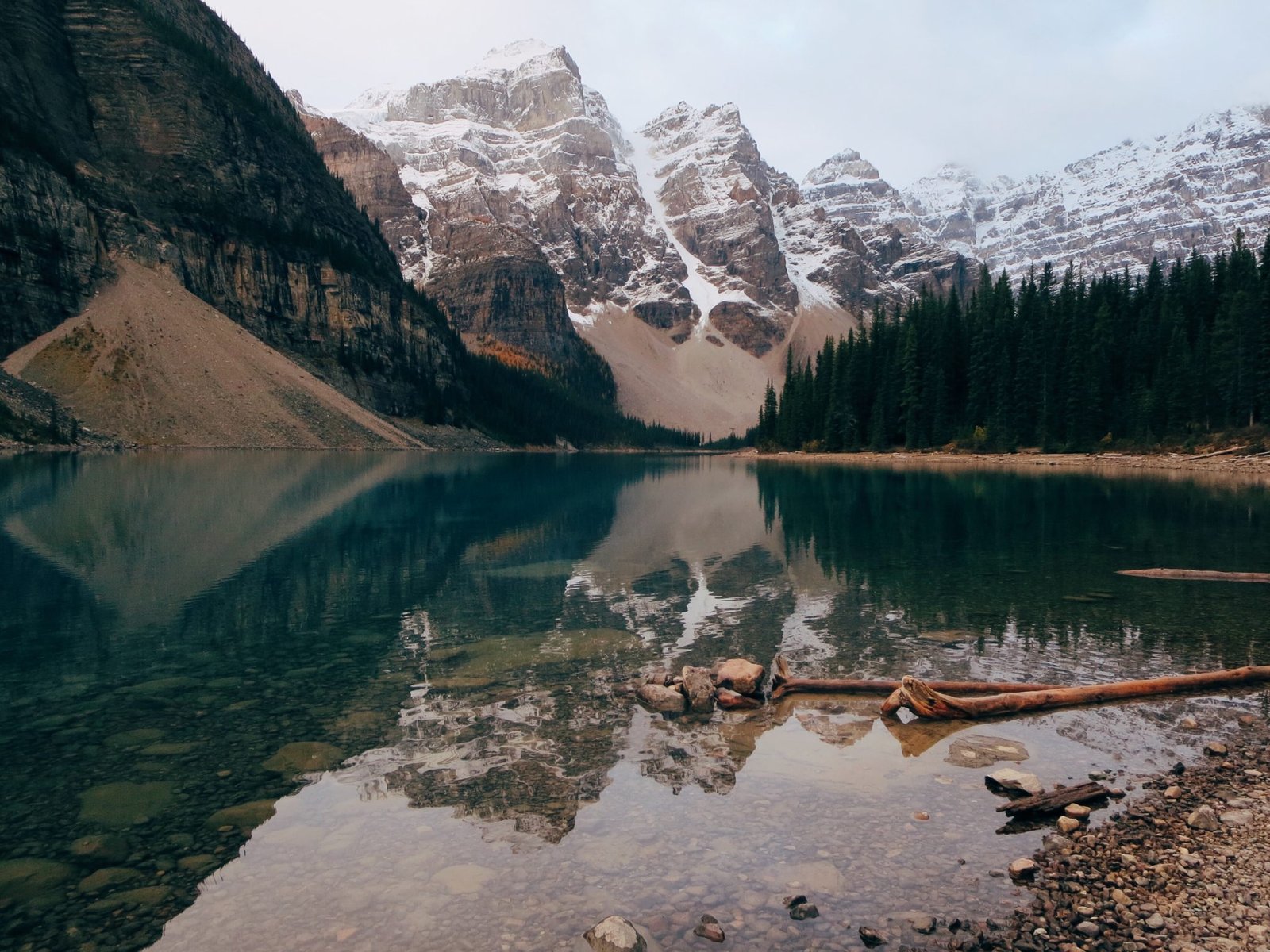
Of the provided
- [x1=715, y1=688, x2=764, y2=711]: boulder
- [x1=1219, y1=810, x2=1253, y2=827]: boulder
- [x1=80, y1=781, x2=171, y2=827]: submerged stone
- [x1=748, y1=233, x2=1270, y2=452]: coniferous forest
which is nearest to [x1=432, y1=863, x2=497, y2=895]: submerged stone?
[x1=80, y1=781, x2=171, y2=827]: submerged stone

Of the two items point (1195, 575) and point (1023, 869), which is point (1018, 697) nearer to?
point (1023, 869)

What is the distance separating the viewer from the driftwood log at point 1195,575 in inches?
782

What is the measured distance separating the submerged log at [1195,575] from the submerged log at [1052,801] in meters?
15.7

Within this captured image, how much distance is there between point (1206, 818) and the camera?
25.0 feet

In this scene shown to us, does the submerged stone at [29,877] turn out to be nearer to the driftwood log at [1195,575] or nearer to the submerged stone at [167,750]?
the submerged stone at [167,750]

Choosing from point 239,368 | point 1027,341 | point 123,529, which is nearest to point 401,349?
point 239,368

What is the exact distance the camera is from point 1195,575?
20.6 meters

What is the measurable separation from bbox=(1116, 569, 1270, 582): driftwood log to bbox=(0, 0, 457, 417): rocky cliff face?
116m

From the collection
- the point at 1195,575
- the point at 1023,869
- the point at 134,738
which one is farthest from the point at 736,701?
the point at 1195,575

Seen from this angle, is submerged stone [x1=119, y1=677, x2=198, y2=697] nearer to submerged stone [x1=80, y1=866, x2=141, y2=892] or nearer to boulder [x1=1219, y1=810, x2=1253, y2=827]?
submerged stone [x1=80, y1=866, x2=141, y2=892]

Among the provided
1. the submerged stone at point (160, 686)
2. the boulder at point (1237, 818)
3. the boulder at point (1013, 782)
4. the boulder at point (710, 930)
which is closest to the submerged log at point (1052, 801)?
the boulder at point (1013, 782)

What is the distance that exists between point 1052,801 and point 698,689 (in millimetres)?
5233

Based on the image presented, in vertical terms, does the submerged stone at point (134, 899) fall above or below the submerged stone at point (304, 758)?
above

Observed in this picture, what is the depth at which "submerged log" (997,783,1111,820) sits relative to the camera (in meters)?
8.08
